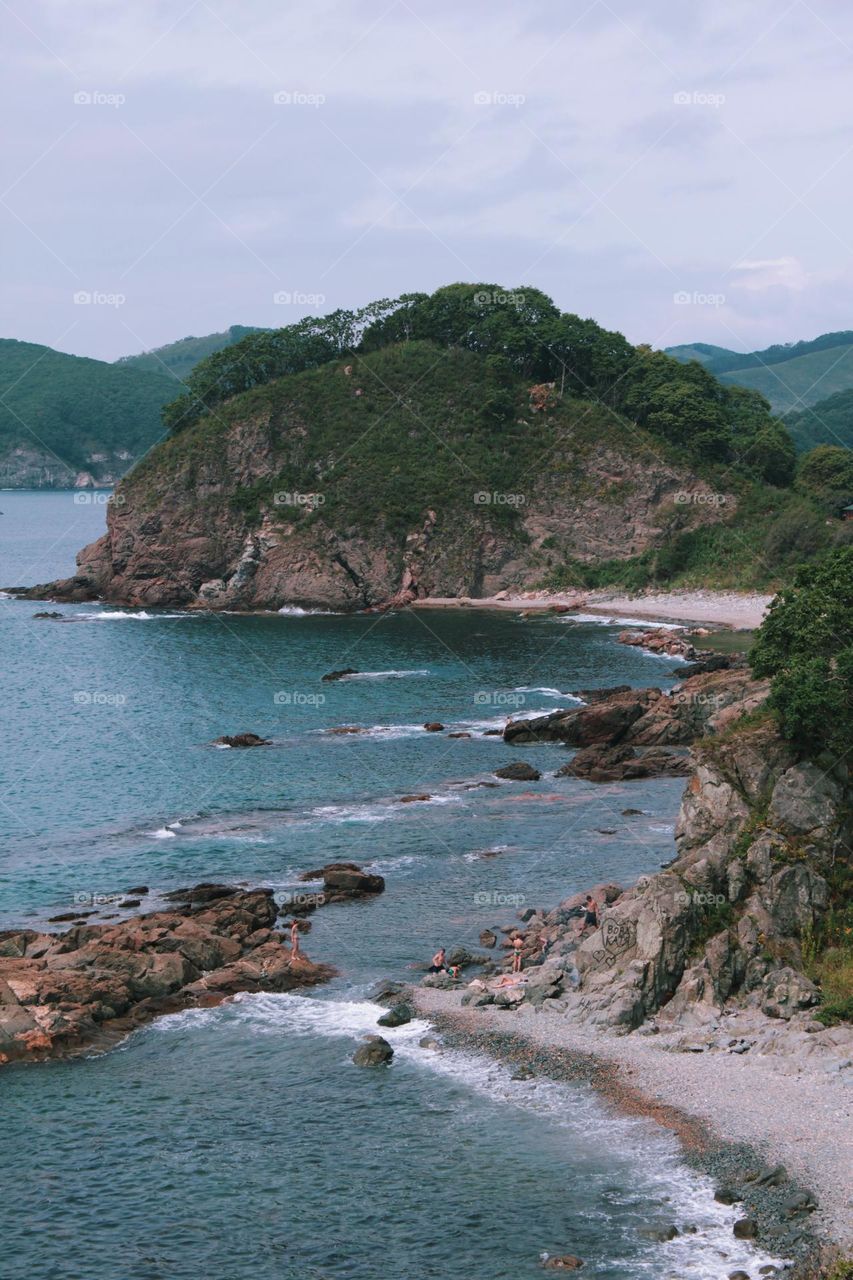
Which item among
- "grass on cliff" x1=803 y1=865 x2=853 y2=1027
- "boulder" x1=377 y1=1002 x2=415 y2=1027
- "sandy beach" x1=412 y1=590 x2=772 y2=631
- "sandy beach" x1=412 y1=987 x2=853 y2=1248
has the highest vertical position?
"sandy beach" x1=412 y1=590 x2=772 y2=631

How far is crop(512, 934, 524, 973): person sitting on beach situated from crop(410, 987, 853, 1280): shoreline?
12.9ft

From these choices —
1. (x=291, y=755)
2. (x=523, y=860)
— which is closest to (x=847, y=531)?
(x=291, y=755)

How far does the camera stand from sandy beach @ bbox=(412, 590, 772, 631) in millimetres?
125438

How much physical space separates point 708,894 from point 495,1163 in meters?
12.7

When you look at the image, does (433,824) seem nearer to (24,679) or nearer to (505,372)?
(24,679)

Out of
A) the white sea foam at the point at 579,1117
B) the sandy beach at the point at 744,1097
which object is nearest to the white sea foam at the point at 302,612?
the white sea foam at the point at 579,1117

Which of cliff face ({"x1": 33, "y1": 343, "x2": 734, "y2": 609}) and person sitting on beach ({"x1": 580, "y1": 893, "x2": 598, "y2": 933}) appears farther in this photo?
cliff face ({"x1": 33, "y1": 343, "x2": 734, "y2": 609})

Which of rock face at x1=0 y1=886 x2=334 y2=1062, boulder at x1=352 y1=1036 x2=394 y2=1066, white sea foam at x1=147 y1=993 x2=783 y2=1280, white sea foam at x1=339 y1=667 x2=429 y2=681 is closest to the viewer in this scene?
white sea foam at x1=147 y1=993 x2=783 y2=1280

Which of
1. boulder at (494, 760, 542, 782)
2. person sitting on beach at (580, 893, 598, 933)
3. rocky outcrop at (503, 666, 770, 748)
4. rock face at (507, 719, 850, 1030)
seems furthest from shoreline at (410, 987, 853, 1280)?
rocky outcrop at (503, 666, 770, 748)

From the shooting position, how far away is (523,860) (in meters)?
58.1

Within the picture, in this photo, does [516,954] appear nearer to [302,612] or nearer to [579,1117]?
[579,1117]

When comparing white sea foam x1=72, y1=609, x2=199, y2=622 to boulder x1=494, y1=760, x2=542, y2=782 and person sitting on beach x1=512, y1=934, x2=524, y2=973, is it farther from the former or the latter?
person sitting on beach x1=512, y1=934, x2=524, y2=973

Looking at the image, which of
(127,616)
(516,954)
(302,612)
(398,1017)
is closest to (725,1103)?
(398,1017)

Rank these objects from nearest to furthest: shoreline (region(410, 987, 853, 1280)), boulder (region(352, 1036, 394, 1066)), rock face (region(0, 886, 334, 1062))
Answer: shoreline (region(410, 987, 853, 1280))
boulder (region(352, 1036, 394, 1066))
rock face (region(0, 886, 334, 1062))
